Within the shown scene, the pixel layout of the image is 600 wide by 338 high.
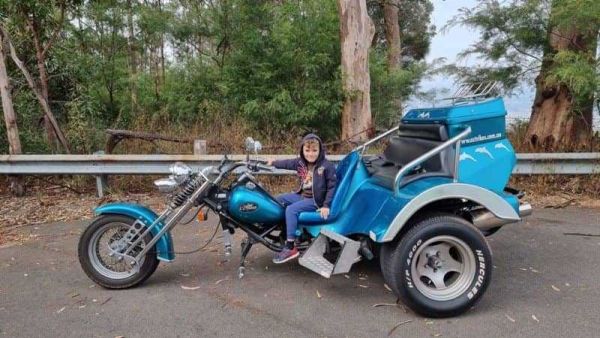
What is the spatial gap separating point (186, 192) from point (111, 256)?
0.81 m

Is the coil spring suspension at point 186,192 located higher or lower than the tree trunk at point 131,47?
lower

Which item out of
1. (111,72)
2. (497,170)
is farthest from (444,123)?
(111,72)

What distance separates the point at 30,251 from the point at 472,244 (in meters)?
4.40

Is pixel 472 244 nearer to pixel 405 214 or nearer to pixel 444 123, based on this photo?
pixel 405 214

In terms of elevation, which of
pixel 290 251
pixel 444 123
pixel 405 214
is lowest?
pixel 290 251

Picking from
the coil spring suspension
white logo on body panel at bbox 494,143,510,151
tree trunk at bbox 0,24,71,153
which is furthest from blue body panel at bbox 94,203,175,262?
tree trunk at bbox 0,24,71,153

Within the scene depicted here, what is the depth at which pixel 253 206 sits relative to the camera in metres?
3.96

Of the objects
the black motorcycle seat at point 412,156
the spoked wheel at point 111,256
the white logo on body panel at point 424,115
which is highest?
the white logo on body panel at point 424,115

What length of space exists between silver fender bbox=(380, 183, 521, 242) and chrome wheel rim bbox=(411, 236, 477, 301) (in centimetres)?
25

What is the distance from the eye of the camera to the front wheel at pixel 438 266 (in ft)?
11.2

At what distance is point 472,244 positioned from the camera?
11.5 feet

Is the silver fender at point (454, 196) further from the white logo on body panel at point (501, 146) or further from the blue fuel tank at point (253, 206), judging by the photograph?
the blue fuel tank at point (253, 206)

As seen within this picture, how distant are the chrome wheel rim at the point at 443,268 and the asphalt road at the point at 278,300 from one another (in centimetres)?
20

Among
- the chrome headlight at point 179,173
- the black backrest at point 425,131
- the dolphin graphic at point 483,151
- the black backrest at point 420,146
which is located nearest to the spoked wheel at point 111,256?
the chrome headlight at point 179,173
